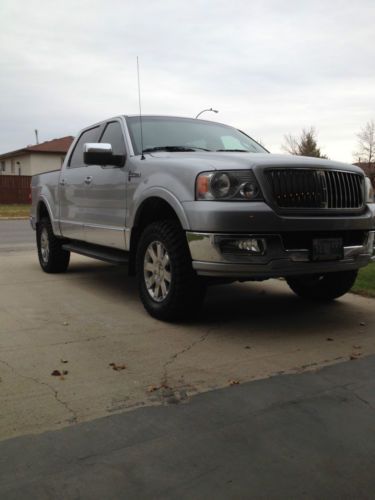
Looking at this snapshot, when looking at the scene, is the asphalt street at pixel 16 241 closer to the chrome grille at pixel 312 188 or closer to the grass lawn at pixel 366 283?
the grass lawn at pixel 366 283

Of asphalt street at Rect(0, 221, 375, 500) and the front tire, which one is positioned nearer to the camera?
asphalt street at Rect(0, 221, 375, 500)

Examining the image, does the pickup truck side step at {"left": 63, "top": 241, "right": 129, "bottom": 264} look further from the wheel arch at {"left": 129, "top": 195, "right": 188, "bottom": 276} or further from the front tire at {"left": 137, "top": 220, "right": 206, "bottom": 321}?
the front tire at {"left": 137, "top": 220, "right": 206, "bottom": 321}

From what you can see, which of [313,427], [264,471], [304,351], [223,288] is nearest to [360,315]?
[304,351]

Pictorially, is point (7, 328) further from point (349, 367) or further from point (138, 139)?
point (349, 367)

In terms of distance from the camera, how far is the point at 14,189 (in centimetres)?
3488

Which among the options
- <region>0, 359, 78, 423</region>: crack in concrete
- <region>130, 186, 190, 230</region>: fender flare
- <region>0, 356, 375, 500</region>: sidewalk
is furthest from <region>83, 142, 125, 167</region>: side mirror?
<region>0, 356, 375, 500</region>: sidewalk

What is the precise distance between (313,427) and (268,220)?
1802mm

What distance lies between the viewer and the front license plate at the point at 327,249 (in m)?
4.42

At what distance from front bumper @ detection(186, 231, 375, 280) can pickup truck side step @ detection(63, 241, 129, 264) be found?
143cm

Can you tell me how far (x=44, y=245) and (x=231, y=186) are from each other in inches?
177

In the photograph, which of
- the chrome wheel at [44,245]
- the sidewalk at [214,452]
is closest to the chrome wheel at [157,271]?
the sidewalk at [214,452]

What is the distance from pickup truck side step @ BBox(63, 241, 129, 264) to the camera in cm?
575

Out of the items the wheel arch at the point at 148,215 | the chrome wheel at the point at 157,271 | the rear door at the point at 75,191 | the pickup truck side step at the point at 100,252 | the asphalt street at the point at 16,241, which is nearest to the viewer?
the chrome wheel at the point at 157,271

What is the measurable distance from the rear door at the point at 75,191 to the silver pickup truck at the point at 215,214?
0.50 metres
